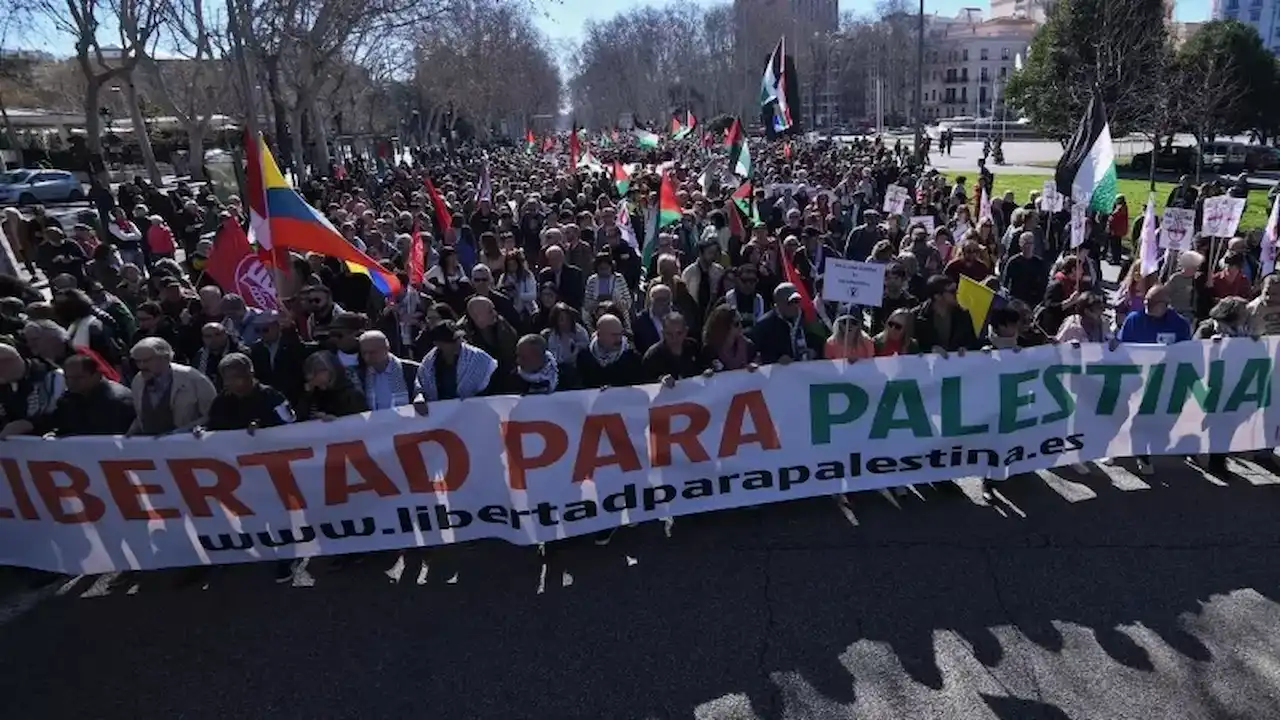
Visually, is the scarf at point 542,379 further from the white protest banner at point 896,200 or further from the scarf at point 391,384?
the white protest banner at point 896,200

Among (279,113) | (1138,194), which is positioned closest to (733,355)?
(279,113)

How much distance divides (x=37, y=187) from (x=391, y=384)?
32490 mm

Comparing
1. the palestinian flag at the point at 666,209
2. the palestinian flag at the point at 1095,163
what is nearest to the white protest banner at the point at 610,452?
the palestinian flag at the point at 1095,163

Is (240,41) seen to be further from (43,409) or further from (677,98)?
(677,98)

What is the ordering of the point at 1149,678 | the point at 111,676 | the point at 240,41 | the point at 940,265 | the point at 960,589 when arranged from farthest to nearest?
the point at 240,41 < the point at 940,265 < the point at 960,589 < the point at 111,676 < the point at 1149,678

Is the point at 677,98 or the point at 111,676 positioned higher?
the point at 677,98

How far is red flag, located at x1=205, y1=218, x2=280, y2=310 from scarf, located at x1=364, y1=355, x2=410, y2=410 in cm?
208

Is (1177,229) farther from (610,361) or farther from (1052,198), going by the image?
(610,361)

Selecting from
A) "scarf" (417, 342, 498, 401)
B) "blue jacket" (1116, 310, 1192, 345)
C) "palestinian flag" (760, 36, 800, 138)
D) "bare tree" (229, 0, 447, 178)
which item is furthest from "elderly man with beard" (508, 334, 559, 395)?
"bare tree" (229, 0, 447, 178)

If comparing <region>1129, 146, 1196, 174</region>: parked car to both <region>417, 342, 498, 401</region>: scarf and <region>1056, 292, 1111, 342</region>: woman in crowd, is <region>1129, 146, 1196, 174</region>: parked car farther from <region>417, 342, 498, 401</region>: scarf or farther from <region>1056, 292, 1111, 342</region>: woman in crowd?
<region>417, 342, 498, 401</region>: scarf

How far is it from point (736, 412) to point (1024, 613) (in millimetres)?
1906

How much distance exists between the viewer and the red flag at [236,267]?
706 centimetres

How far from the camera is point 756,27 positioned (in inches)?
3745

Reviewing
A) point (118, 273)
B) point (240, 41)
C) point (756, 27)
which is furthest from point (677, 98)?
point (118, 273)
